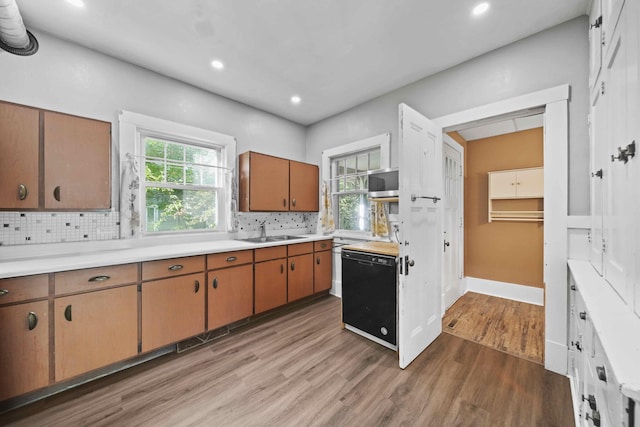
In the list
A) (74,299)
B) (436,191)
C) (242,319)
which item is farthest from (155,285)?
(436,191)

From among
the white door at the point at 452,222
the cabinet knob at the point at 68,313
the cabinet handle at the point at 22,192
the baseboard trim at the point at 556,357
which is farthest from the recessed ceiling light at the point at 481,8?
the cabinet knob at the point at 68,313

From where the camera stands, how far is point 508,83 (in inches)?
86.8

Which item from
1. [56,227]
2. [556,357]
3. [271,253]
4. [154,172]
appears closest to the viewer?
[556,357]

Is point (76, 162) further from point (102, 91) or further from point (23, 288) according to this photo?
point (23, 288)

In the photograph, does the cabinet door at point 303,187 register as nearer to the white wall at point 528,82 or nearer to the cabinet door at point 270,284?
the cabinet door at point 270,284

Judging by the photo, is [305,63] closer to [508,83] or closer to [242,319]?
[508,83]

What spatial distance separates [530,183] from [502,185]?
0.32 meters

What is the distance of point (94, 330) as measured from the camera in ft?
5.94

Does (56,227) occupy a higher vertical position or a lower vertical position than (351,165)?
lower

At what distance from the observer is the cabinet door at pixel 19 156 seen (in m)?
1.69

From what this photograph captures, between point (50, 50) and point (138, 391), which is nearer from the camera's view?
point (138, 391)

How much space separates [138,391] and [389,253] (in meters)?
2.27

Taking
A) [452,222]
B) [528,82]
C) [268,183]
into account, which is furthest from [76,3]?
[452,222]

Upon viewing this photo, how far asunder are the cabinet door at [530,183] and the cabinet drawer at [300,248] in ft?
10.2
